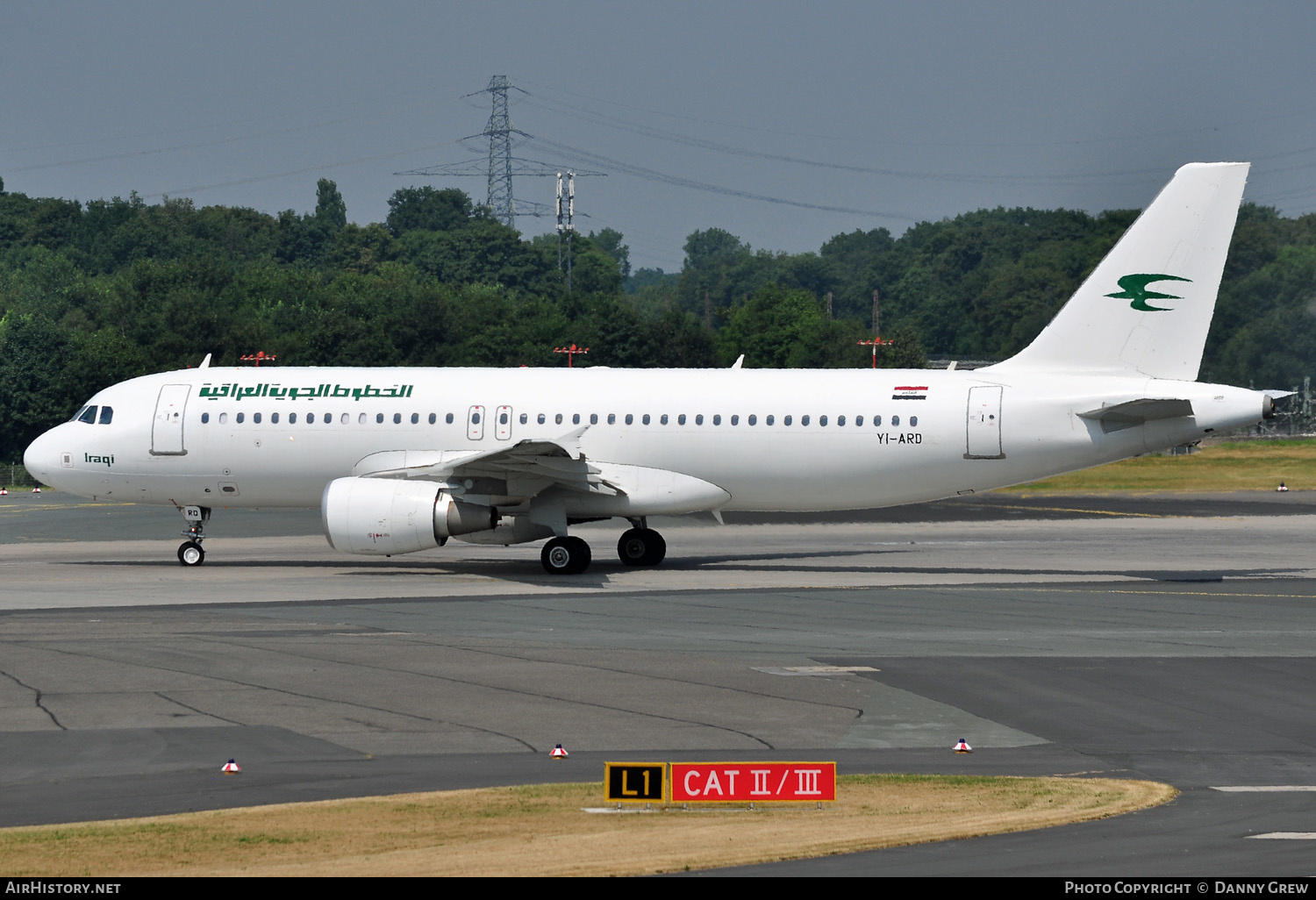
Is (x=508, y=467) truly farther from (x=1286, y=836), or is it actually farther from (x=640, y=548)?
(x=1286, y=836)

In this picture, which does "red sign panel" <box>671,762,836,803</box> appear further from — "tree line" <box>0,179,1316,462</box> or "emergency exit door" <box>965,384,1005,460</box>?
"tree line" <box>0,179,1316,462</box>

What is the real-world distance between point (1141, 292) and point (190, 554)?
75.7ft

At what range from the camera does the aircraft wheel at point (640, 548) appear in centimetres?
3725

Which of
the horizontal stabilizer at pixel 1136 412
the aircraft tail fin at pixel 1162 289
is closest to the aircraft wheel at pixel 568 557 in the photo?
the aircraft tail fin at pixel 1162 289

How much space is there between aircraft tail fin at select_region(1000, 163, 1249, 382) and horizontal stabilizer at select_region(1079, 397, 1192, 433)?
130 cm

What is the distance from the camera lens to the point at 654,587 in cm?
3256

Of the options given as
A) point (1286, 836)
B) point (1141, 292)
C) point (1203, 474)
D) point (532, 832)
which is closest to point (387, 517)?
point (1141, 292)

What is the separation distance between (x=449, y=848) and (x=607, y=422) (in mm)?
24699

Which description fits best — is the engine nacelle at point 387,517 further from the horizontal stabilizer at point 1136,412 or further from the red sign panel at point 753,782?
the red sign panel at point 753,782

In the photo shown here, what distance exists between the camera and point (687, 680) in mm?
20500

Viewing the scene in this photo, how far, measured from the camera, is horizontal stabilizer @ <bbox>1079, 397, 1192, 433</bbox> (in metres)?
33.4

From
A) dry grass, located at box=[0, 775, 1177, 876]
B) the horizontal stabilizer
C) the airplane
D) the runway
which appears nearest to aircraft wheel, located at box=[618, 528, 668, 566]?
the airplane

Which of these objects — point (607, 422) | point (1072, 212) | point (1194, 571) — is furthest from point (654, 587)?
point (1072, 212)

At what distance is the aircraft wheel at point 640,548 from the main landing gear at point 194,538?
10150mm
